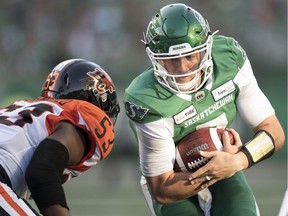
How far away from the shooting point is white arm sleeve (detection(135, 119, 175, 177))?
396 centimetres

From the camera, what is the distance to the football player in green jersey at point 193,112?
395cm

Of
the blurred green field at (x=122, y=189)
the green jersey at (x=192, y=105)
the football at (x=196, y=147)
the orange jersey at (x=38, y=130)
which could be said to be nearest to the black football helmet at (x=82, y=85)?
the green jersey at (x=192, y=105)

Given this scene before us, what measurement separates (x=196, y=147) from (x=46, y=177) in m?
1.06

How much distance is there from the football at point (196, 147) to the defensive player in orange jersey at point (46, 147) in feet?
1.92

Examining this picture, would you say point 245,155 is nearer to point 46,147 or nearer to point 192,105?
point 192,105

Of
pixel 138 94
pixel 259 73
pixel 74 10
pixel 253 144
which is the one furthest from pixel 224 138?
pixel 74 10

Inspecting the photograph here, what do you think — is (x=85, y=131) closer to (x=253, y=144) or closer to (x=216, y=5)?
(x=253, y=144)

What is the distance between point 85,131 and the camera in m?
3.44

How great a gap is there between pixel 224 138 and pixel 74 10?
25.5ft

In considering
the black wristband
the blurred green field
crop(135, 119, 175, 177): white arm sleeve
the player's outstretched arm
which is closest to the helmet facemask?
crop(135, 119, 175, 177): white arm sleeve

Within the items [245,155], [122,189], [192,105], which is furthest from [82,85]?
[122,189]

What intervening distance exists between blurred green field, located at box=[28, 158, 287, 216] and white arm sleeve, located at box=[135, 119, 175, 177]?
3242 millimetres

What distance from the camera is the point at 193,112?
403cm

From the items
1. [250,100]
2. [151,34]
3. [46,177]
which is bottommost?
[250,100]
